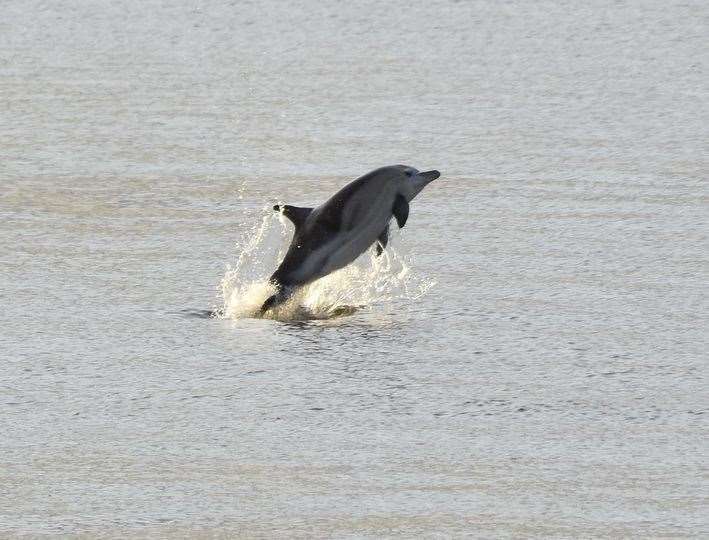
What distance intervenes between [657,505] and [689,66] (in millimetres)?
11663

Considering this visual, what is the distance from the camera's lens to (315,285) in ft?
36.9

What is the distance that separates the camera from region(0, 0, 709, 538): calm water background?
7691 millimetres

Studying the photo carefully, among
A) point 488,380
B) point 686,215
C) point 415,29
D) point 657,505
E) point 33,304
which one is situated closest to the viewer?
point 657,505

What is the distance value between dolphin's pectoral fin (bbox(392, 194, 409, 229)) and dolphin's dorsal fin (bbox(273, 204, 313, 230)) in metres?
0.55

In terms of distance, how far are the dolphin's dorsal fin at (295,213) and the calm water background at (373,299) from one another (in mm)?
698

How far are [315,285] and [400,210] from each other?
690 millimetres

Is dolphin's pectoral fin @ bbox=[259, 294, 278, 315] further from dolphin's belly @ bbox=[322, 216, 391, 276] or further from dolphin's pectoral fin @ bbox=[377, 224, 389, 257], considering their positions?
dolphin's pectoral fin @ bbox=[377, 224, 389, 257]

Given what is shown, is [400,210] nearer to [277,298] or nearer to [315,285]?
[315,285]

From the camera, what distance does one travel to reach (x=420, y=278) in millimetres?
11617

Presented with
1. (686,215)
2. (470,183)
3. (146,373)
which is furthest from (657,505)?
(470,183)

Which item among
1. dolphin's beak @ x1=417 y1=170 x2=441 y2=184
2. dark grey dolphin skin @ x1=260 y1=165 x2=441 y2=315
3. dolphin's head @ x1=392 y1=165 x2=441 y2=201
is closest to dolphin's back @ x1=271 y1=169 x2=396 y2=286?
dark grey dolphin skin @ x1=260 y1=165 x2=441 y2=315

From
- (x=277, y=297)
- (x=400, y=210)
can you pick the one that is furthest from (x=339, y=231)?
(x=277, y=297)

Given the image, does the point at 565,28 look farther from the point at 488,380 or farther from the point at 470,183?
the point at 488,380

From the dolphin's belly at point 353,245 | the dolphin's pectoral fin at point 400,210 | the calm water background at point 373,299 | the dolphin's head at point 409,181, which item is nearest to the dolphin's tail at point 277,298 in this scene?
the calm water background at point 373,299
